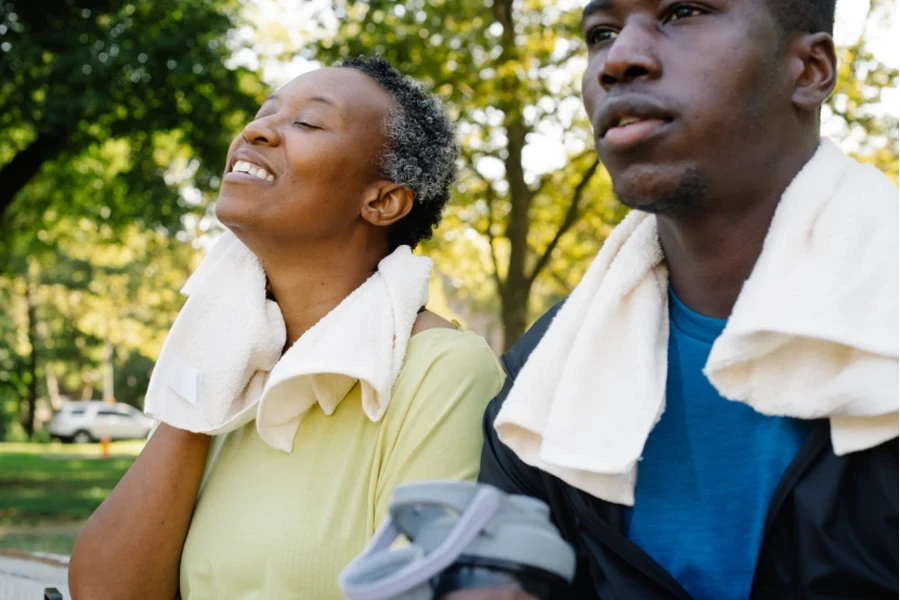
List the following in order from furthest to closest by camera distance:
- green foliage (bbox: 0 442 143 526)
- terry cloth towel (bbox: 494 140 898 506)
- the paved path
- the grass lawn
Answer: green foliage (bbox: 0 442 143 526)
the grass lawn
the paved path
terry cloth towel (bbox: 494 140 898 506)

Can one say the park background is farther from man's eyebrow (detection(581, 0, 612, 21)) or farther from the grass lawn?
man's eyebrow (detection(581, 0, 612, 21))

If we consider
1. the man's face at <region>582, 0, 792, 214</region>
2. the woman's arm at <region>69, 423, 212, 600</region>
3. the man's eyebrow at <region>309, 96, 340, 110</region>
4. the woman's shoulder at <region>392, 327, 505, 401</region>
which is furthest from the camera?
the man's eyebrow at <region>309, 96, 340, 110</region>

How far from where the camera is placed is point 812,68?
192 centimetres

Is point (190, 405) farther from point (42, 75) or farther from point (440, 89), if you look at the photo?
point (440, 89)

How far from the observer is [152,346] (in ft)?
121

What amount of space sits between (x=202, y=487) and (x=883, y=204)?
6.36 ft

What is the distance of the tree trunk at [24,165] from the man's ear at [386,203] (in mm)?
11132

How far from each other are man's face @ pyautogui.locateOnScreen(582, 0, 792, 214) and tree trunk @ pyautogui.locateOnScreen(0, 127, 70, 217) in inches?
487

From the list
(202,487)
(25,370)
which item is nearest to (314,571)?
(202,487)

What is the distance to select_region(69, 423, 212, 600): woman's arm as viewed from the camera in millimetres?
2654

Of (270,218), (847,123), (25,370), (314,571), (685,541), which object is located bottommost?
(25,370)

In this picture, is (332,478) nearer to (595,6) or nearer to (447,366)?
(447,366)

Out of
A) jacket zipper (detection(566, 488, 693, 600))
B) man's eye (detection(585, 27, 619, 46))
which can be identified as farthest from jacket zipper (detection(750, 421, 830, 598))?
man's eye (detection(585, 27, 619, 46))

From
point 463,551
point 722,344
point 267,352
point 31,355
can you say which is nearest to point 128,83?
point 267,352
